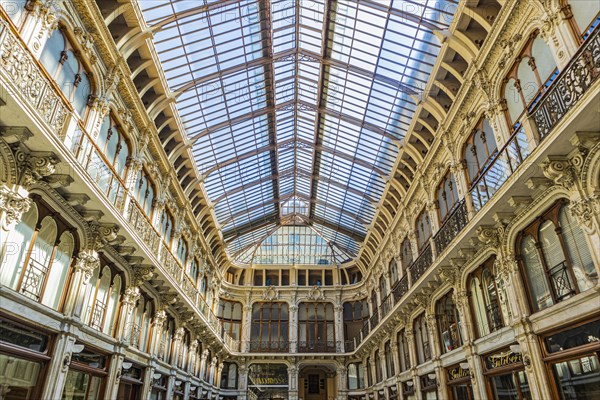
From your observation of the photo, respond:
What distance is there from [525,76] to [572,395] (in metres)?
6.34

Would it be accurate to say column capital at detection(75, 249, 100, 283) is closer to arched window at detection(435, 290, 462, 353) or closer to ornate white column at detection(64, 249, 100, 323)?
ornate white column at detection(64, 249, 100, 323)

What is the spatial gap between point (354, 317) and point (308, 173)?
10782 millimetres

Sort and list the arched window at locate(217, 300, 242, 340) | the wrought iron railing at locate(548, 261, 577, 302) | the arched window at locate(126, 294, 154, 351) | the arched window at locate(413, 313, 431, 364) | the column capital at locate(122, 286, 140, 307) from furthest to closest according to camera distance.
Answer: the arched window at locate(217, 300, 242, 340), the arched window at locate(413, 313, 431, 364), the arched window at locate(126, 294, 154, 351), the column capital at locate(122, 286, 140, 307), the wrought iron railing at locate(548, 261, 577, 302)

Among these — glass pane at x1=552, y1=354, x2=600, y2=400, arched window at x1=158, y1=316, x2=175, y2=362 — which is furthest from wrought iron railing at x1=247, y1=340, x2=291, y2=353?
glass pane at x1=552, y1=354, x2=600, y2=400

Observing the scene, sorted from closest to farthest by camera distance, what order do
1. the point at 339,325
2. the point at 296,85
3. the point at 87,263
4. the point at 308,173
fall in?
1. the point at 87,263
2. the point at 296,85
3. the point at 308,173
4. the point at 339,325

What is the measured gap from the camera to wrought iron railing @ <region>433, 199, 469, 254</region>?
11.2 meters

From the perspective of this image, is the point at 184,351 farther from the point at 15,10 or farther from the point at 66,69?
the point at 15,10

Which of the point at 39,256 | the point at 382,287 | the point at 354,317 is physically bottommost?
the point at 39,256

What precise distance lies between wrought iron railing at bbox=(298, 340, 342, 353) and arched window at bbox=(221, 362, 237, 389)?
4.27 metres

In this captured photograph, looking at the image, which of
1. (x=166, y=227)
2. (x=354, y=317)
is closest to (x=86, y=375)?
(x=166, y=227)

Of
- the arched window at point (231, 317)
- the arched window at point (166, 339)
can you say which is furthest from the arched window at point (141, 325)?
the arched window at point (231, 317)

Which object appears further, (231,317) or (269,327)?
(231,317)

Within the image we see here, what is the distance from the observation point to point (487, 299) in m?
10.8

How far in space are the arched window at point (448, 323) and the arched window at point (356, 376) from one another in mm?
12731
